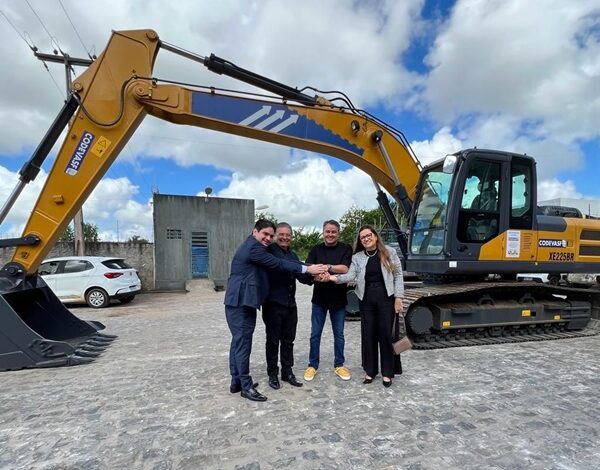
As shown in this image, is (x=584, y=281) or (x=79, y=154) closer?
(x=79, y=154)

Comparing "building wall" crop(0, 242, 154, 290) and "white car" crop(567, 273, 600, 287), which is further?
"building wall" crop(0, 242, 154, 290)

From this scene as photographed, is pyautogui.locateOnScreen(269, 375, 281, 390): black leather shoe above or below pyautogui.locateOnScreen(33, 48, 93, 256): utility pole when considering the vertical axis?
below

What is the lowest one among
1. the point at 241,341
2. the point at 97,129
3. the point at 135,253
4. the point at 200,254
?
the point at 241,341

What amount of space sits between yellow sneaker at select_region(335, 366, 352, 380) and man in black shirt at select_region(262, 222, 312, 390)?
0.52 meters

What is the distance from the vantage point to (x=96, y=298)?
10906 mm

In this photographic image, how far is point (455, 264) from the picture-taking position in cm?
564

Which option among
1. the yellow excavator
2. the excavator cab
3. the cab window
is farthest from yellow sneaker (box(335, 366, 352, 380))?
the cab window

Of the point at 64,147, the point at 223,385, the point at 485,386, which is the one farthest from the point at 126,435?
the point at 64,147

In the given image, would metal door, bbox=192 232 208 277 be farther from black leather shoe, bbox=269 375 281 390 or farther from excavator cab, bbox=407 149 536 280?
black leather shoe, bbox=269 375 281 390

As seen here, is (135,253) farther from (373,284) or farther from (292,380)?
(373,284)

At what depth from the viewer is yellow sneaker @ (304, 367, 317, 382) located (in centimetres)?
432

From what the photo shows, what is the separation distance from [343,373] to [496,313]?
120 inches

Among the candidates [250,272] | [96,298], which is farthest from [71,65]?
[250,272]

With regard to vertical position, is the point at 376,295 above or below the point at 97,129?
below
